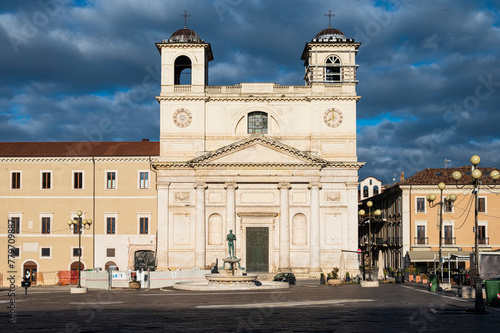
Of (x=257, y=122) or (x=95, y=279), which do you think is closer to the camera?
(x=95, y=279)

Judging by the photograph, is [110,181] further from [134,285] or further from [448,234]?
[448,234]

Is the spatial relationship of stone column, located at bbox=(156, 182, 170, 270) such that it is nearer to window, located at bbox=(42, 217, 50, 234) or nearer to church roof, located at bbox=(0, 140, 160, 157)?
church roof, located at bbox=(0, 140, 160, 157)

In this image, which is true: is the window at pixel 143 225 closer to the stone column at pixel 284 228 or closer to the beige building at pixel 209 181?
the beige building at pixel 209 181

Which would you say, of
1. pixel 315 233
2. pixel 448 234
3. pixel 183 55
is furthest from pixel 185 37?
pixel 448 234

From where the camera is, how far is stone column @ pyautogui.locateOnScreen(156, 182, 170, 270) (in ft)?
205

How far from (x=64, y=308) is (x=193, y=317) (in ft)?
29.2

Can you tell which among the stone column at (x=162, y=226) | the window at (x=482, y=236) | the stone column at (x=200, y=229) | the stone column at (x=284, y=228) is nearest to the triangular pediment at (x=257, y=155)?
the stone column at (x=284, y=228)

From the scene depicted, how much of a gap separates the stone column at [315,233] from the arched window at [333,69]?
11206mm

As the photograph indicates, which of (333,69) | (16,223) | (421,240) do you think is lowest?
(421,240)

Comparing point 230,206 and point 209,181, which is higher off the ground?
point 209,181

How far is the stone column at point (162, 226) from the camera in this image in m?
62.6

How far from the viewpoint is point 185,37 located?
217 feet

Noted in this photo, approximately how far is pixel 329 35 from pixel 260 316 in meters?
46.3

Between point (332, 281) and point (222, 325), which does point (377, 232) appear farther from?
point (222, 325)
